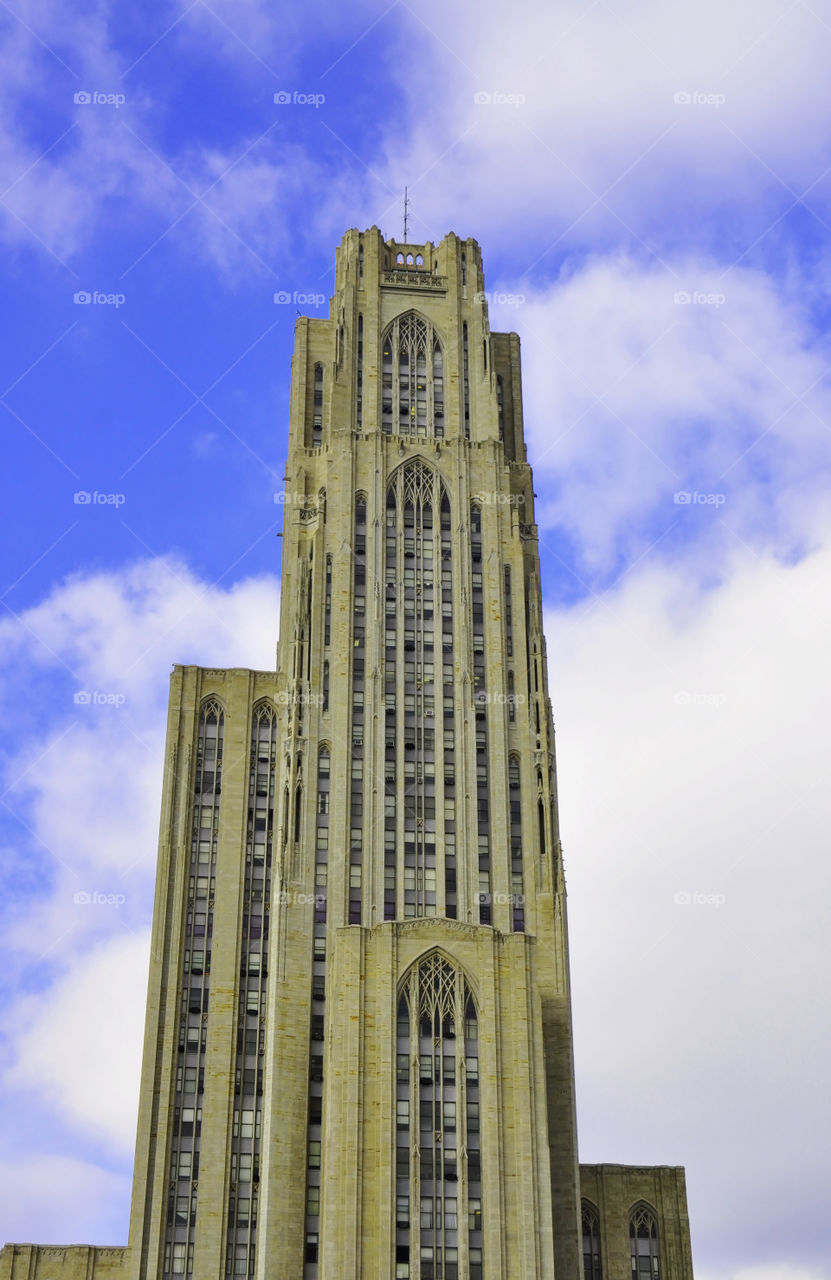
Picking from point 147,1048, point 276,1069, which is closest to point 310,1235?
point 276,1069

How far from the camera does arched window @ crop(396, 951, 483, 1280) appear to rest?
317 feet

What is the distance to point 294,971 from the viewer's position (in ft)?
370

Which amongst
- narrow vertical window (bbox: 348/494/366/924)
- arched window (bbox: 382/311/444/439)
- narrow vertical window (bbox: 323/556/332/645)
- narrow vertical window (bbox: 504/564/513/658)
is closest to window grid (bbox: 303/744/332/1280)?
narrow vertical window (bbox: 348/494/366/924)

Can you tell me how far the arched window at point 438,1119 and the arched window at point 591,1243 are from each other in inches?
766

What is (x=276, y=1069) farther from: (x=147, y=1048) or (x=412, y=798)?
(x=412, y=798)

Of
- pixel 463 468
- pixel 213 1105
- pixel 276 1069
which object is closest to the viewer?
pixel 276 1069

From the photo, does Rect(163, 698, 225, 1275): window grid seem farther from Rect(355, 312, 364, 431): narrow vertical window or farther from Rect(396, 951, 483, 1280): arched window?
Rect(355, 312, 364, 431): narrow vertical window

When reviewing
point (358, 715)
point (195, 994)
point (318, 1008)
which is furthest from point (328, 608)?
point (318, 1008)

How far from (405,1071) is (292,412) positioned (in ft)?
200

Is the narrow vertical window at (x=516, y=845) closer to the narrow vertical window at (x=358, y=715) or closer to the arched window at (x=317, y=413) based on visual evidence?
the narrow vertical window at (x=358, y=715)

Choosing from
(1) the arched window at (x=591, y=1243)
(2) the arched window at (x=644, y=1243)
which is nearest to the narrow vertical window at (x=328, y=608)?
(1) the arched window at (x=591, y=1243)

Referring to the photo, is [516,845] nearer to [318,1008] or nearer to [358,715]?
[358,715]

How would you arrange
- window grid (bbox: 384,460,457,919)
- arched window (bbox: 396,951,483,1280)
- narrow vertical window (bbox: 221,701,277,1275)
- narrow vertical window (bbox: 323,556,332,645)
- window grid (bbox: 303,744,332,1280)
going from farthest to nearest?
narrow vertical window (bbox: 323,556,332,645) → window grid (bbox: 384,460,457,919) → narrow vertical window (bbox: 221,701,277,1275) → window grid (bbox: 303,744,332,1280) → arched window (bbox: 396,951,483,1280)

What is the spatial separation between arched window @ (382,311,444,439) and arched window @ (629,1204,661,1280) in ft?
201
